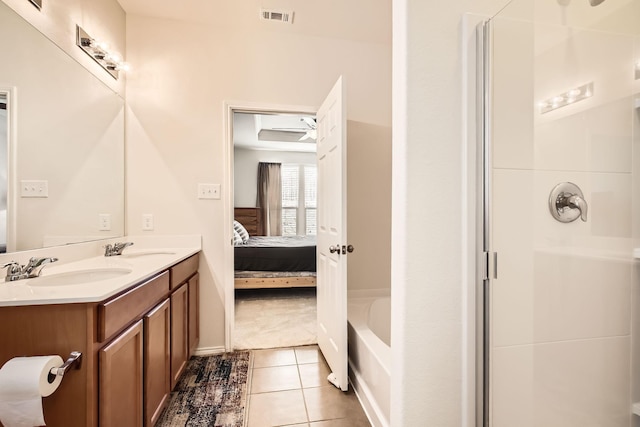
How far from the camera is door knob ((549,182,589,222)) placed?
1000 millimetres

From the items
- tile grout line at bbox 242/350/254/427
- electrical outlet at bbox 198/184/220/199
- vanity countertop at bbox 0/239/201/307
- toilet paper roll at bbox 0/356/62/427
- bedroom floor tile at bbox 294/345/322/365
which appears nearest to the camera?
toilet paper roll at bbox 0/356/62/427

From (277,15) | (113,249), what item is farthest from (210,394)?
(277,15)

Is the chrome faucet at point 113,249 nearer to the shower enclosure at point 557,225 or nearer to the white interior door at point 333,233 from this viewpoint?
the white interior door at point 333,233

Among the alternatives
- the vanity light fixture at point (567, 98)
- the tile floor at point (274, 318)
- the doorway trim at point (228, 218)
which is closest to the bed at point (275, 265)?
the tile floor at point (274, 318)

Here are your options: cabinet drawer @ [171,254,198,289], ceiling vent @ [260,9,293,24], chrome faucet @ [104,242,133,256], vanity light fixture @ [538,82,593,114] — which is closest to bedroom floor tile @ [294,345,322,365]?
cabinet drawer @ [171,254,198,289]

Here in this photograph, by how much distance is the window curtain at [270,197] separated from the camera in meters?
6.72

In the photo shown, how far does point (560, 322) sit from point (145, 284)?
171 cm

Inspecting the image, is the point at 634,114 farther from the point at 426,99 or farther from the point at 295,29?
the point at 295,29

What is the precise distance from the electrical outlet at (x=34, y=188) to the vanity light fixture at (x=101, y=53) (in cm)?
94

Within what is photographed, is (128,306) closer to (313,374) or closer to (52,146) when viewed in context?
(52,146)

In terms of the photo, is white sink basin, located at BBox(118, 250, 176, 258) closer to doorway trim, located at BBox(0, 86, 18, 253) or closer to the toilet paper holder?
doorway trim, located at BBox(0, 86, 18, 253)

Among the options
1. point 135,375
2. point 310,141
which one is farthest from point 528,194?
point 310,141

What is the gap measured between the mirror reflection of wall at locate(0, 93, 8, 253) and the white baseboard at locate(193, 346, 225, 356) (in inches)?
59.8

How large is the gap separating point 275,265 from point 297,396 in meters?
2.19
